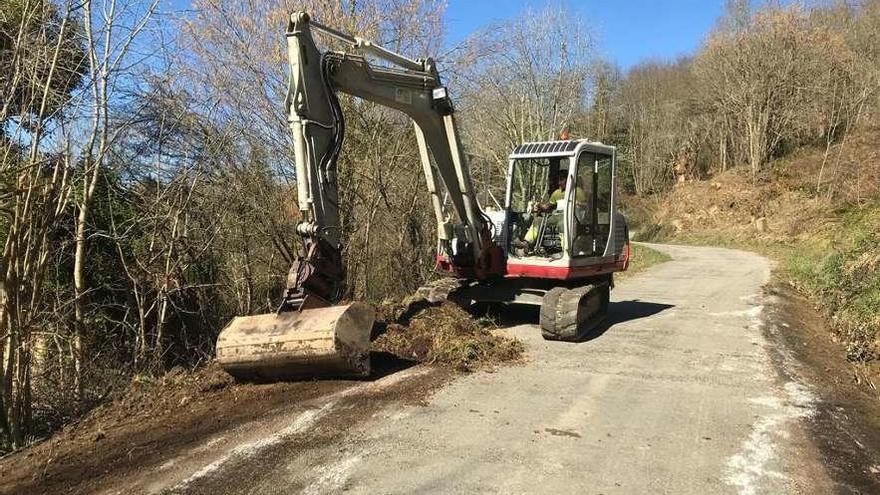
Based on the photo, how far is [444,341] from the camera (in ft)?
23.9

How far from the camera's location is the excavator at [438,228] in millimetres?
5855

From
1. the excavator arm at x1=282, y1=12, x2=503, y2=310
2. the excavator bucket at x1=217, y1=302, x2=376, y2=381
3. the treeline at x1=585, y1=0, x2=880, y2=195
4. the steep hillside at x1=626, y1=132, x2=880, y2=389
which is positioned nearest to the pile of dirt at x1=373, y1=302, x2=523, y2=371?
the excavator arm at x1=282, y1=12, x2=503, y2=310

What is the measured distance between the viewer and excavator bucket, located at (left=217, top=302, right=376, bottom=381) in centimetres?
567

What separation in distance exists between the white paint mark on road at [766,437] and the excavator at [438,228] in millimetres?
2538

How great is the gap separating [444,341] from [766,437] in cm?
332

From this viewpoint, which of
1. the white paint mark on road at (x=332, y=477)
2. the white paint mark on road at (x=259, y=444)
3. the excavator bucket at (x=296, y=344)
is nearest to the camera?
the white paint mark on road at (x=332, y=477)

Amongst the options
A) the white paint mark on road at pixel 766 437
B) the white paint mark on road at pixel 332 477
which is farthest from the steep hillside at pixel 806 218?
the white paint mark on road at pixel 332 477

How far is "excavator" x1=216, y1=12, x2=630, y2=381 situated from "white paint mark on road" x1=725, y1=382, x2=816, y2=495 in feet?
8.33

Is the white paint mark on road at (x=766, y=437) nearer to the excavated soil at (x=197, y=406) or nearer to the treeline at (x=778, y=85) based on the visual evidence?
the excavated soil at (x=197, y=406)

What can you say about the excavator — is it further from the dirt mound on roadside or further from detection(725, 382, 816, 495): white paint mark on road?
detection(725, 382, 816, 495): white paint mark on road

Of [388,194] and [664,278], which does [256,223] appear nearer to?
[388,194]

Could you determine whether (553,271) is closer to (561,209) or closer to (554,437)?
(561,209)

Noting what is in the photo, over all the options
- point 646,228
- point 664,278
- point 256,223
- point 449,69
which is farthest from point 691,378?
point 646,228

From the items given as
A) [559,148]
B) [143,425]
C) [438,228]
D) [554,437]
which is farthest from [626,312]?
[143,425]
